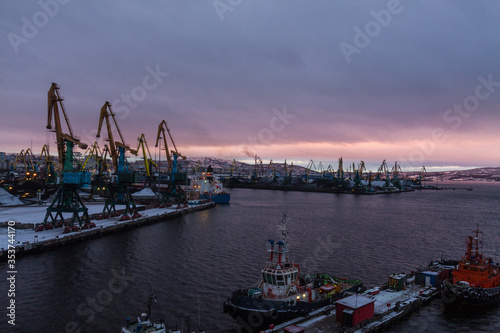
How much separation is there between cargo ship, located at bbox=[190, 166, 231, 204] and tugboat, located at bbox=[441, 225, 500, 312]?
7588 centimetres

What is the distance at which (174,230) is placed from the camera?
54.6 m

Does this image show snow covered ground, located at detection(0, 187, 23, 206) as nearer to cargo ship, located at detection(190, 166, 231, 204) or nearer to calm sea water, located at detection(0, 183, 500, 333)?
calm sea water, located at detection(0, 183, 500, 333)

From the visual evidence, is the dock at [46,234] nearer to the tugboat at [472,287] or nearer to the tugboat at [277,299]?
the tugboat at [277,299]

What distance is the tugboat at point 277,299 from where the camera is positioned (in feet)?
66.4

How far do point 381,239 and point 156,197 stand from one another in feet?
221

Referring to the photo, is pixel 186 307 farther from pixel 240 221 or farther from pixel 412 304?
pixel 240 221

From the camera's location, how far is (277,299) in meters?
20.9

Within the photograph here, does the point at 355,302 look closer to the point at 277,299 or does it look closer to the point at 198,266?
the point at 277,299

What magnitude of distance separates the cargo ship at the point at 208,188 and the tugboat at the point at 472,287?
75.9m

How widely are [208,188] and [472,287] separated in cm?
8456

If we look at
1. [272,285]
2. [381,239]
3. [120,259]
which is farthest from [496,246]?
[120,259]

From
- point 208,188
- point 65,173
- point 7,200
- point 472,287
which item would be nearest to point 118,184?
point 65,173

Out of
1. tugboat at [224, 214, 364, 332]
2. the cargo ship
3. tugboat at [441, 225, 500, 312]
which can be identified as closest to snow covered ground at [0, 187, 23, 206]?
the cargo ship

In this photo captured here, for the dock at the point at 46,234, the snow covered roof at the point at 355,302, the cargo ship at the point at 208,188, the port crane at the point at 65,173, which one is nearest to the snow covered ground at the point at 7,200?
the dock at the point at 46,234
